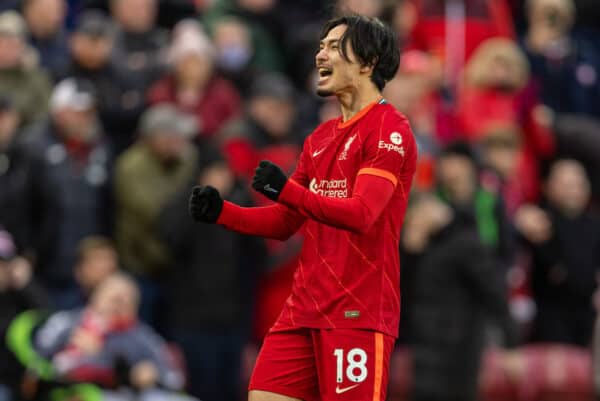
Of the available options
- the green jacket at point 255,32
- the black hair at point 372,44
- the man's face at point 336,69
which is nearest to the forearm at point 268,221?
the man's face at point 336,69

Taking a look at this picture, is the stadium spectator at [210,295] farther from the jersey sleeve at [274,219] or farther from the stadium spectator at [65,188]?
the jersey sleeve at [274,219]

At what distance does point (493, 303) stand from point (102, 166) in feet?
10.9

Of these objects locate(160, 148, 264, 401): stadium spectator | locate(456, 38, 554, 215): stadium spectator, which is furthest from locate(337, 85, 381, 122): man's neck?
locate(456, 38, 554, 215): stadium spectator

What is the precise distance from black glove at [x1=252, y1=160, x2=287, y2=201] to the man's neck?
62cm

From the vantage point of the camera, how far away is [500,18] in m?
14.8

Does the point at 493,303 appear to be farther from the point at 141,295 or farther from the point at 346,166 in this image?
the point at 346,166

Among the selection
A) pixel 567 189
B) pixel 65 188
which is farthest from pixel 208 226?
pixel 567 189

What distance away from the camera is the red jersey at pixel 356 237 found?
6.05 m

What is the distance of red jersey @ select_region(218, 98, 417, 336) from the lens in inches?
238

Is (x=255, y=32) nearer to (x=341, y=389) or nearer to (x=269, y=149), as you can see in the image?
(x=269, y=149)

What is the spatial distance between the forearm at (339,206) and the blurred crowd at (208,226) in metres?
4.97

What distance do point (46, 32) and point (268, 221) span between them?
279 inches

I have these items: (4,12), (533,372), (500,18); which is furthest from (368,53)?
(500,18)

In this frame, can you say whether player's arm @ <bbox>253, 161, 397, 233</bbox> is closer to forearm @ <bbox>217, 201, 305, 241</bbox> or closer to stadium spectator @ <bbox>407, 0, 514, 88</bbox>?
forearm @ <bbox>217, 201, 305, 241</bbox>
